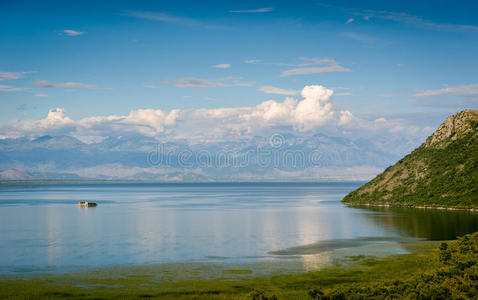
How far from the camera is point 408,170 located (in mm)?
162250

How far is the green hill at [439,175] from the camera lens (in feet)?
438

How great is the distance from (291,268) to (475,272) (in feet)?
61.6

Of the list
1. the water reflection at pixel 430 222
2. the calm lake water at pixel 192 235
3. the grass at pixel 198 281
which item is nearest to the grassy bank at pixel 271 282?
the grass at pixel 198 281

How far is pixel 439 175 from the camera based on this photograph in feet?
477

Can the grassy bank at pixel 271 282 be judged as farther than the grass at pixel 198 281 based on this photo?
No

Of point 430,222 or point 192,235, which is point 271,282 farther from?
point 430,222

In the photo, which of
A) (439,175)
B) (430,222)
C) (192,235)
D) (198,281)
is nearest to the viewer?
(198,281)

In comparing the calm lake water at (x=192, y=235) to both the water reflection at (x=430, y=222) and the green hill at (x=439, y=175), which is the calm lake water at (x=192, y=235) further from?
the green hill at (x=439, y=175)

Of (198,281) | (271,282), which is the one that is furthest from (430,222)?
(198,281)

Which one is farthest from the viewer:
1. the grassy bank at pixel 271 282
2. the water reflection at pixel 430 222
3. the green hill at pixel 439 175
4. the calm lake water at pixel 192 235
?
the green hill at pixel 439 175

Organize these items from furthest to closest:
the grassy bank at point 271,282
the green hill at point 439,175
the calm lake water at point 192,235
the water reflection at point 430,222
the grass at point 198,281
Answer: the green hill at point 439,175 → the water reflection at point 430,222 → the calm lake water at point 192,235 → the grass at point 198,281 → the grassy bank at point 271,282

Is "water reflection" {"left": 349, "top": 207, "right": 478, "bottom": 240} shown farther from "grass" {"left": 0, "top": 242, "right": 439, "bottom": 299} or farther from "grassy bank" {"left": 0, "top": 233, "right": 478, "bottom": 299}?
"grass" {"left": 0, "top": 242, "right": 439, "bottom": 299}

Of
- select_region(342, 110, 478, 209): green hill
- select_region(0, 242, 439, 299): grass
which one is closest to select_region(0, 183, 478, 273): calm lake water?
select_region(0, 242, 439, 299): grass

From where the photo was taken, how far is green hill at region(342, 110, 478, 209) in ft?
438
